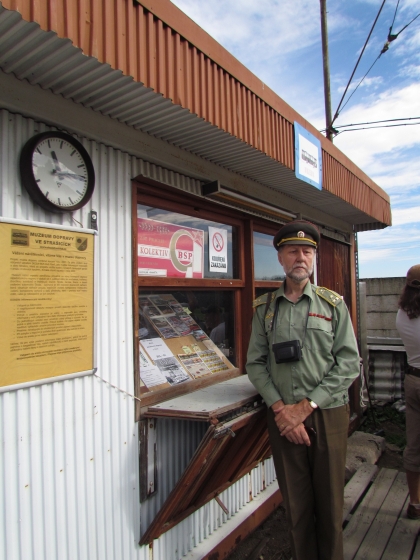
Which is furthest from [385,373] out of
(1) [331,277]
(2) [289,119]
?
(2) [289,119]

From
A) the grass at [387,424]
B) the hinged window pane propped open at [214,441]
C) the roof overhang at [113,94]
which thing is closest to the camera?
the roof overhang at [113,94]

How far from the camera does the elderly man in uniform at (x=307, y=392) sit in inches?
88.4

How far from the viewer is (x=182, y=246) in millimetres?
2941

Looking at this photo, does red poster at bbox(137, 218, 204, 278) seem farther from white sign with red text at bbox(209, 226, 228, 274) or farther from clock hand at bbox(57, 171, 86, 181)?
clock hand at bbox(57, 171, 86, 181)

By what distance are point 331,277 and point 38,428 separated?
442cm

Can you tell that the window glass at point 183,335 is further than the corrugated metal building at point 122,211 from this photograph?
Yes

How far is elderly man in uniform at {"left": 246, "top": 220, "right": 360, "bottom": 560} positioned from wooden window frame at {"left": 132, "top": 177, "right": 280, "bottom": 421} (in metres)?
0.68

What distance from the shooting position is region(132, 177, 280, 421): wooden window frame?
239cm

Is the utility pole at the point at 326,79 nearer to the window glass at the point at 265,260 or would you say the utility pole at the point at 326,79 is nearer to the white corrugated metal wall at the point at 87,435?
the window glass at the point at 265,260

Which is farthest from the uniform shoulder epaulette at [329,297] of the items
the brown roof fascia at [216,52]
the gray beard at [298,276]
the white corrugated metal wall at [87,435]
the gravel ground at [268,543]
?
the gravel ground at [268,543]

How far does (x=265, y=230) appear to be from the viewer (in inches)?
157

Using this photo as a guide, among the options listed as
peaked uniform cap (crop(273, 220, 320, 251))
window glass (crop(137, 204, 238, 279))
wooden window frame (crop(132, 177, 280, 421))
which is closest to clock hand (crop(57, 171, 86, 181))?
wooden window frame (crop(132, 177, 280, 421))

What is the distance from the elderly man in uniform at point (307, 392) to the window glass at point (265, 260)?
1.38m

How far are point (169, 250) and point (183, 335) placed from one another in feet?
2.29
